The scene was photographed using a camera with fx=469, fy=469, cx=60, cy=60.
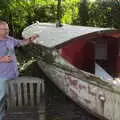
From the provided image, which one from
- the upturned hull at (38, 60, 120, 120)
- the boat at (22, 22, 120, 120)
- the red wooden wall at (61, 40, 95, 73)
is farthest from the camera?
the red wooden wall at (61, 40, 95, 73)

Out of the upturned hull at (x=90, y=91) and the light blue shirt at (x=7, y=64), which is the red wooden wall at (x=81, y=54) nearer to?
the upturned hull at (x=90, y=91)

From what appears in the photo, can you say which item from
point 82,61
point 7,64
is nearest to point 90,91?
point 7,64

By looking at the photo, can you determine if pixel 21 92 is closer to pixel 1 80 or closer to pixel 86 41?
pixel 1 80

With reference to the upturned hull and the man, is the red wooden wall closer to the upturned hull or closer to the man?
the upturned hull

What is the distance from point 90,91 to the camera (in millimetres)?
6906

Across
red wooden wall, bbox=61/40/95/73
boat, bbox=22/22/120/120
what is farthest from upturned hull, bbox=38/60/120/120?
red wooden wall, bbox=61/40/95/73

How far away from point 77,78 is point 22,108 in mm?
977

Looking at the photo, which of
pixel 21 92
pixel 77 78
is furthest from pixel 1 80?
pixel 77 78

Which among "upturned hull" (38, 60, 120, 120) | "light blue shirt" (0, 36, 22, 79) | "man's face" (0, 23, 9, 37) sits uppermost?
"man's face" (0, 23, 9, 37)

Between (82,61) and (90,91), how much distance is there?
1578 mm

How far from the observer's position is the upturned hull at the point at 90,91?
248 inches

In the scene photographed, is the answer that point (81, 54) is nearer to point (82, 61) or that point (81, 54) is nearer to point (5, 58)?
point (82, 61)

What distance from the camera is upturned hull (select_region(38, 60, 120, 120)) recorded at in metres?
6.31

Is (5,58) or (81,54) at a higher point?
(5,58)
